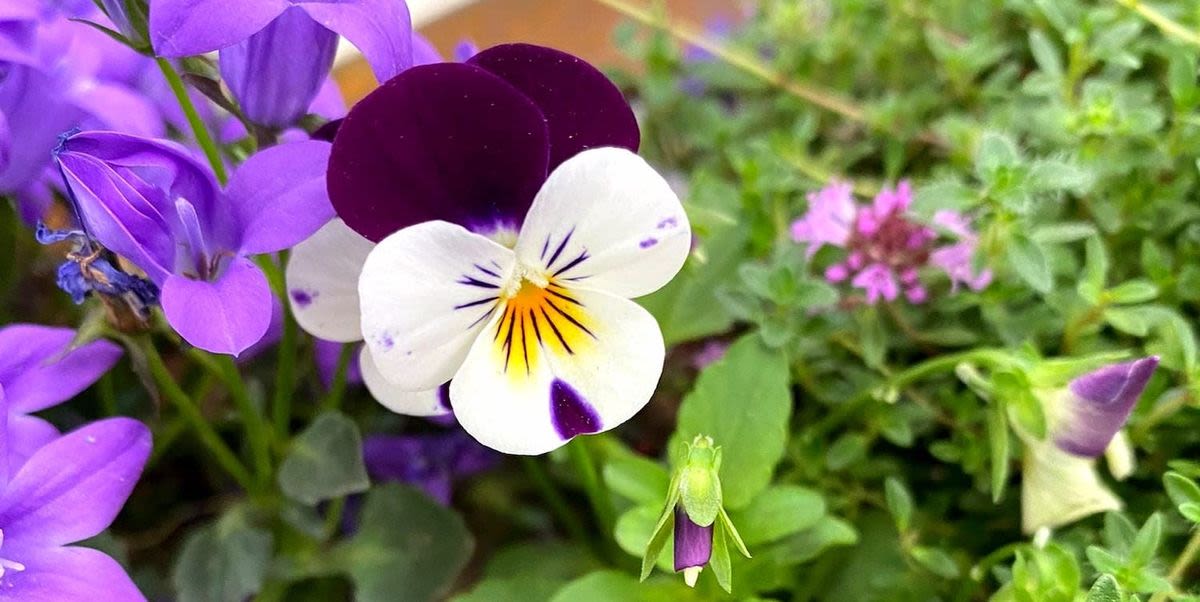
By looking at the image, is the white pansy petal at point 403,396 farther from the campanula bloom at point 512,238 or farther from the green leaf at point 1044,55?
the green leaf at point 1044,55

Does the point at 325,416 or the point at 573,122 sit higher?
the point at 573,122

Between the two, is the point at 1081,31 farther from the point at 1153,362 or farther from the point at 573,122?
the point at 573,122

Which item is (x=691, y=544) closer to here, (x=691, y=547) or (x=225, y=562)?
(x=691, y=547)

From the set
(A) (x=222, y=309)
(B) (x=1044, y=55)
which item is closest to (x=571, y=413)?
(A) (x=222, y=309)

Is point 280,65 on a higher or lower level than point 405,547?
higher

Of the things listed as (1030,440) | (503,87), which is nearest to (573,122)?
(503,87)

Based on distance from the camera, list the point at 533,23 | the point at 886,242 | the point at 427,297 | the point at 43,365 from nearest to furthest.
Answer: the point at 427,297
the point at 43,365
the point at 886,242
the point at 533,23
